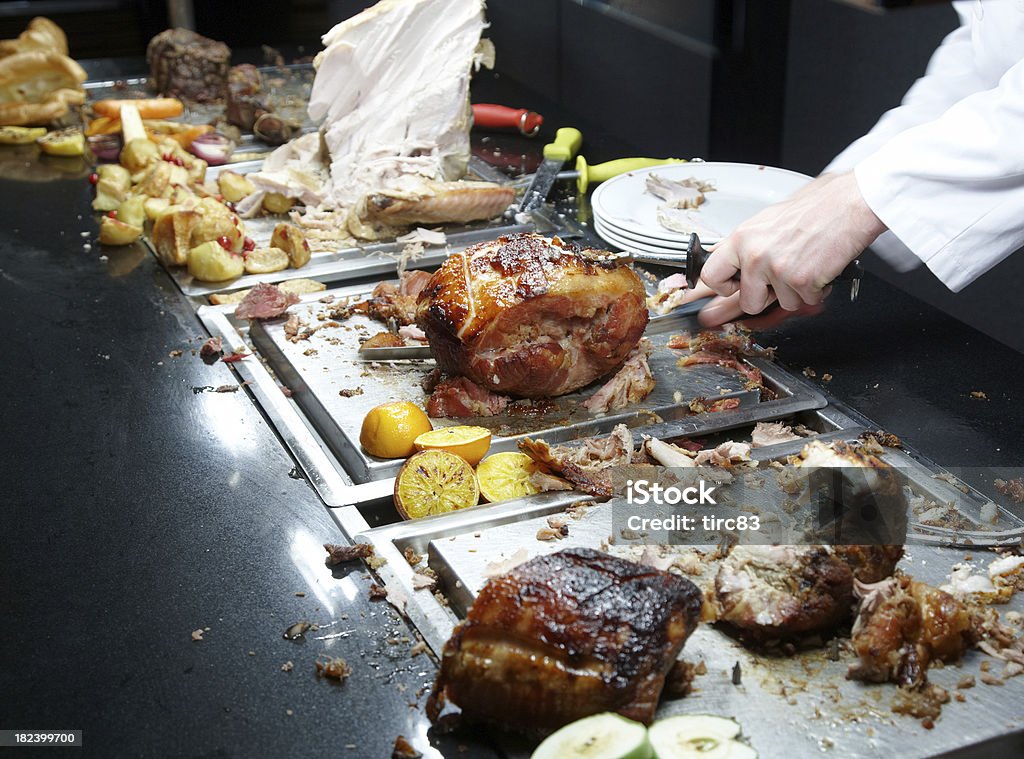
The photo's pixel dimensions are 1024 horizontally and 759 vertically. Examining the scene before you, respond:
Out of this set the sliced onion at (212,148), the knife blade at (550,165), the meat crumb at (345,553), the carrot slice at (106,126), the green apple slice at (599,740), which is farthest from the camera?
the carrot slice at (106,126)

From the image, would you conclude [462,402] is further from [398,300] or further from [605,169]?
[605,169]

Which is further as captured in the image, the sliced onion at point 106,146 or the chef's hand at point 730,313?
the sliced onion at point 106,146

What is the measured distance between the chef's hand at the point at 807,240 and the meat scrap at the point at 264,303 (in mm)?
812

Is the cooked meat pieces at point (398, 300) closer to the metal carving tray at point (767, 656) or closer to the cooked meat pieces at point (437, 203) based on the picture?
the cooked meat pieces at point (437, 203)

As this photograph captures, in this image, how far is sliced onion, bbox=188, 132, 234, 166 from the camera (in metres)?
2.86

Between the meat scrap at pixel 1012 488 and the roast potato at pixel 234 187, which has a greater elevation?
the roast potato at pixel 234 187

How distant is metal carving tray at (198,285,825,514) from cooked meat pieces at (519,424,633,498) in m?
0.08

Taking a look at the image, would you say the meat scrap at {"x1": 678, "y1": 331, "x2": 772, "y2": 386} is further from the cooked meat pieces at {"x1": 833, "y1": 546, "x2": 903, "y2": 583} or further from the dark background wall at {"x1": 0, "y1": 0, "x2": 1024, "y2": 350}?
the dark background wall at {"x1": 0, "y1": 0, "x2": 1024, "y2": 350}

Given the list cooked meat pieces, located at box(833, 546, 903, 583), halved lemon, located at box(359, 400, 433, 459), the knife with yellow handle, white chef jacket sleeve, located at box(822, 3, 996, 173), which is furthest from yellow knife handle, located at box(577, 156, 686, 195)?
cooked meat pieces, located at box(833, 546, 903, 583)

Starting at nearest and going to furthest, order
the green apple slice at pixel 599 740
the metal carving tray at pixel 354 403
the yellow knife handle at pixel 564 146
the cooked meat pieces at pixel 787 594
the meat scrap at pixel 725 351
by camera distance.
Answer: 1. the green apple slice at pixel 599 740
2. the cooked meat pieces at pixel 787 594
3. the metal carving tray at pixel 354 403
4. the meat scrap at pixel 725 351
5. the yellow knife handle at pixel 564 146

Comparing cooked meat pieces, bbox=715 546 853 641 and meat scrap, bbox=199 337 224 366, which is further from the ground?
cooked meat pieces, bbox=715 546 853 641

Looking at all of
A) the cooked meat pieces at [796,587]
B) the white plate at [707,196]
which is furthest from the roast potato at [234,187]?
the cooked meat pieces at [796,587]

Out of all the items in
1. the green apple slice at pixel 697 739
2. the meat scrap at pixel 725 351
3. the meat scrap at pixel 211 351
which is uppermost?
the green apple slice at pixel 697 739

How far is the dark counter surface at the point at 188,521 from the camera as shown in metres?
1.12
